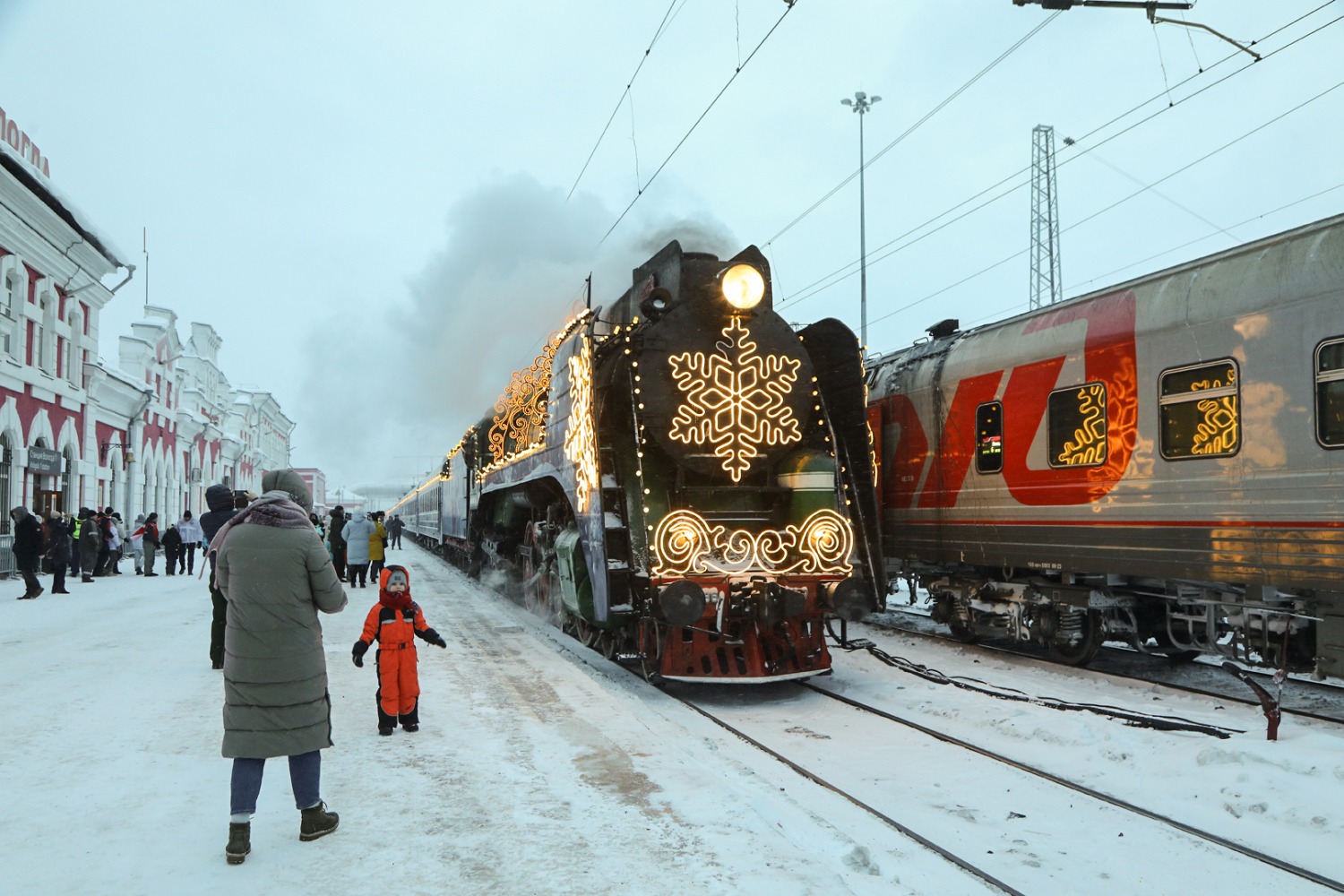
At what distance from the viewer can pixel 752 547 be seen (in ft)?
25.6

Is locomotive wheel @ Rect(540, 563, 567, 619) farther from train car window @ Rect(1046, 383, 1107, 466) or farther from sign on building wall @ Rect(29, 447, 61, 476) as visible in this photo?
sign on building wall @ Rect(29, 447, 61, 476)

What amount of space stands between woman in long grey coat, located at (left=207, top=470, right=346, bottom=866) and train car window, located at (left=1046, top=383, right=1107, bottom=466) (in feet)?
21.6

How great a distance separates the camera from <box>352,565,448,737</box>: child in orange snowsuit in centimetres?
616

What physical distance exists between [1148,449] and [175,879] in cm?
733

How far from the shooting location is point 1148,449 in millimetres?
7977

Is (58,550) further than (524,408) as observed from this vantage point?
Yes

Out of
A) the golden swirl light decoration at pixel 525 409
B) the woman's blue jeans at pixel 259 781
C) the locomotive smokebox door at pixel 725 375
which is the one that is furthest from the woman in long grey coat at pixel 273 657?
A: the golden swirl light decoration at pixel 525 409

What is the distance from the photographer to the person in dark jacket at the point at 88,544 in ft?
62.3

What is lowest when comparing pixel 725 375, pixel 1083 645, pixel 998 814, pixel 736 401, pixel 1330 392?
pixel 998 814

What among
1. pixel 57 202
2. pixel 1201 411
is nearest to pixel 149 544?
pixel 57 202

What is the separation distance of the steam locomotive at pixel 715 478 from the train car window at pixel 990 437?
171cm

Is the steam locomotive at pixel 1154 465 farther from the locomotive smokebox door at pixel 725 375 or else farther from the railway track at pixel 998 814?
the railway track at pixel 998 814

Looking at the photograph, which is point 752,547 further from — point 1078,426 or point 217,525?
point 217,525

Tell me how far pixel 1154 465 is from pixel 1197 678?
211 cm
